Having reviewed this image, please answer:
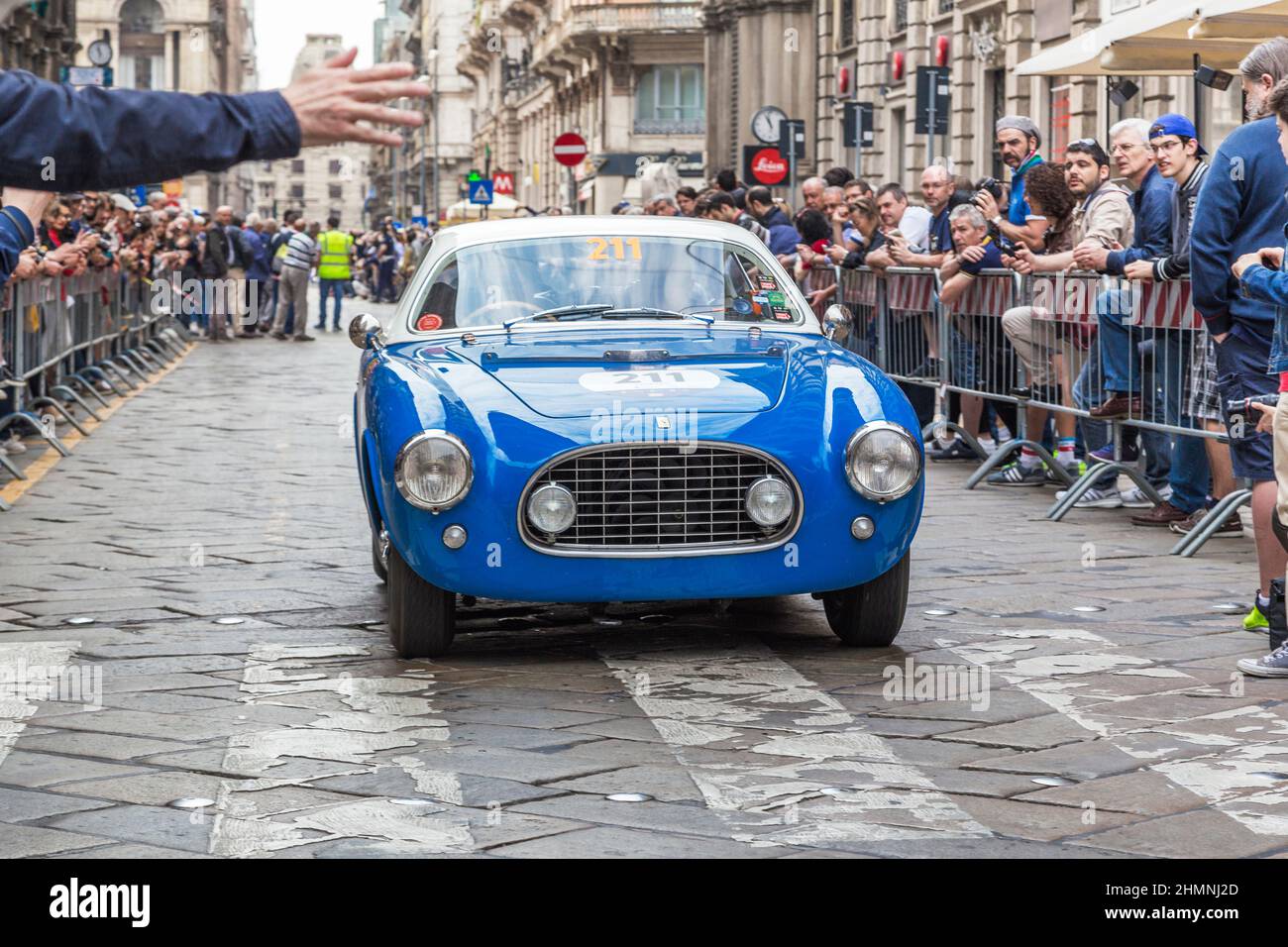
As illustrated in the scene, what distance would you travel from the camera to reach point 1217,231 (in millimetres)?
7074

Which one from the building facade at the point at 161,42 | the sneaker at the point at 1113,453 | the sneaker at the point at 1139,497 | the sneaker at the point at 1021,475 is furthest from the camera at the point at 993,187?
the building facade at the point at 161,42

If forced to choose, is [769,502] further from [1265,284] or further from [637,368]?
[1265,284]

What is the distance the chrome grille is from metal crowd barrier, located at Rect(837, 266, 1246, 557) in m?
3.16

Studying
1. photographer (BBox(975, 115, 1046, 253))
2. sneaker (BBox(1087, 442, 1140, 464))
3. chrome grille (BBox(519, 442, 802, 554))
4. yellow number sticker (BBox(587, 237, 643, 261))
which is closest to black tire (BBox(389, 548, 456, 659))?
chrome grille (BBox(519, 442, 802, 554))

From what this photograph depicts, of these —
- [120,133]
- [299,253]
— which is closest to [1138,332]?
[120,133]

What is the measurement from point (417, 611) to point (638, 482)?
78 cm

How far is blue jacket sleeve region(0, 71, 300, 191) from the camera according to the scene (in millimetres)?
3576

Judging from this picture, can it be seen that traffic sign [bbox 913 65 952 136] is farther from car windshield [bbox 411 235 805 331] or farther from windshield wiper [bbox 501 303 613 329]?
windshield wiper [bbox 501 303 613 329]

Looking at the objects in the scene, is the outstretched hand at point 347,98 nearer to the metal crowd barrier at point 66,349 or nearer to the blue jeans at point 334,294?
the metal crowd barrier at point 66,349

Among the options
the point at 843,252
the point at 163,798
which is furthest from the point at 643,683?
the point at 843,252

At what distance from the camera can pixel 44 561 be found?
28.7 ft

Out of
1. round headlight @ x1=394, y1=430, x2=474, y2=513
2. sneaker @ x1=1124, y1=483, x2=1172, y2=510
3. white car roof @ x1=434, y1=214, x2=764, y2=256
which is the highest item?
white car roof @ x1=434, y1=214, x2=764, y2=256

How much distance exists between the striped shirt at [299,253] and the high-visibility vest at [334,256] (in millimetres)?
2944
